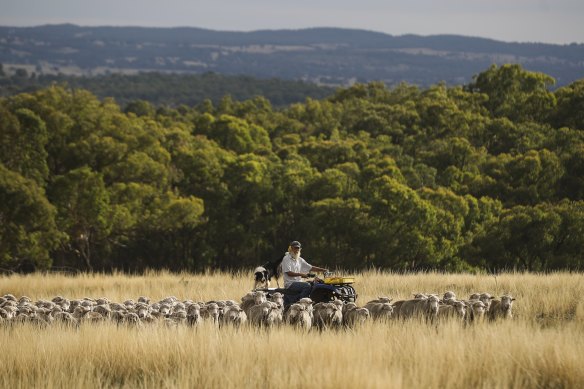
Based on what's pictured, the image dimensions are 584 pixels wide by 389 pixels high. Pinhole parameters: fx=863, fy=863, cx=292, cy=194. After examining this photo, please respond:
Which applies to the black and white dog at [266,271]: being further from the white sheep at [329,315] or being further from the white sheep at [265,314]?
the white sheep at [329,315]

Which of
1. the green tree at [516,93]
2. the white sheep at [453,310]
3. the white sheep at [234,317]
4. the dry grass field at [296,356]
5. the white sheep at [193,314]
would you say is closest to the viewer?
the dry grass field at [296,356]

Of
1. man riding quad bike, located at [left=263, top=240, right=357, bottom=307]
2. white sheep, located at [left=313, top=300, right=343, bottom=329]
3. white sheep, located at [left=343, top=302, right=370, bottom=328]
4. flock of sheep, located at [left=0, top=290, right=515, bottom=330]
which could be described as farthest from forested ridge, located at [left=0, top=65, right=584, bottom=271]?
white sheep, located at [left=313, top=300, right=343, bottom=329]

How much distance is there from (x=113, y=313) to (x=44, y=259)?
27.2 meters

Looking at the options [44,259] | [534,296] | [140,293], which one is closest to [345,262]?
[44,259]

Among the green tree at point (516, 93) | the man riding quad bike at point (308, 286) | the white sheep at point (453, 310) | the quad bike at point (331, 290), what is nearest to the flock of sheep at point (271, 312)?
the white sheep at point (453, 310)

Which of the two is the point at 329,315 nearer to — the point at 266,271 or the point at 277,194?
the point at 266,271

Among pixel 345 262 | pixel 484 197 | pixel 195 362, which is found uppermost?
pixel 195 362

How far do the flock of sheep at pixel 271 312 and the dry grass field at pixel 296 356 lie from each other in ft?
1.65

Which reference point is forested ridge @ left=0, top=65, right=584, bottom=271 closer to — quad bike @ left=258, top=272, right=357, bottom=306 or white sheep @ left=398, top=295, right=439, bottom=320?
quad bike @ left=258, top=272, right=357, bottom=306

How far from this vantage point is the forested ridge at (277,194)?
4284cm

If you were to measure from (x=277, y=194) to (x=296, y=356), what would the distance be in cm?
3946

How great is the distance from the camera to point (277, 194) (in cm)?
5078

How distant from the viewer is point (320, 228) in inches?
1847

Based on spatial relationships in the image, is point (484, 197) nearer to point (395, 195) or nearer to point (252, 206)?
point (395, 195)
